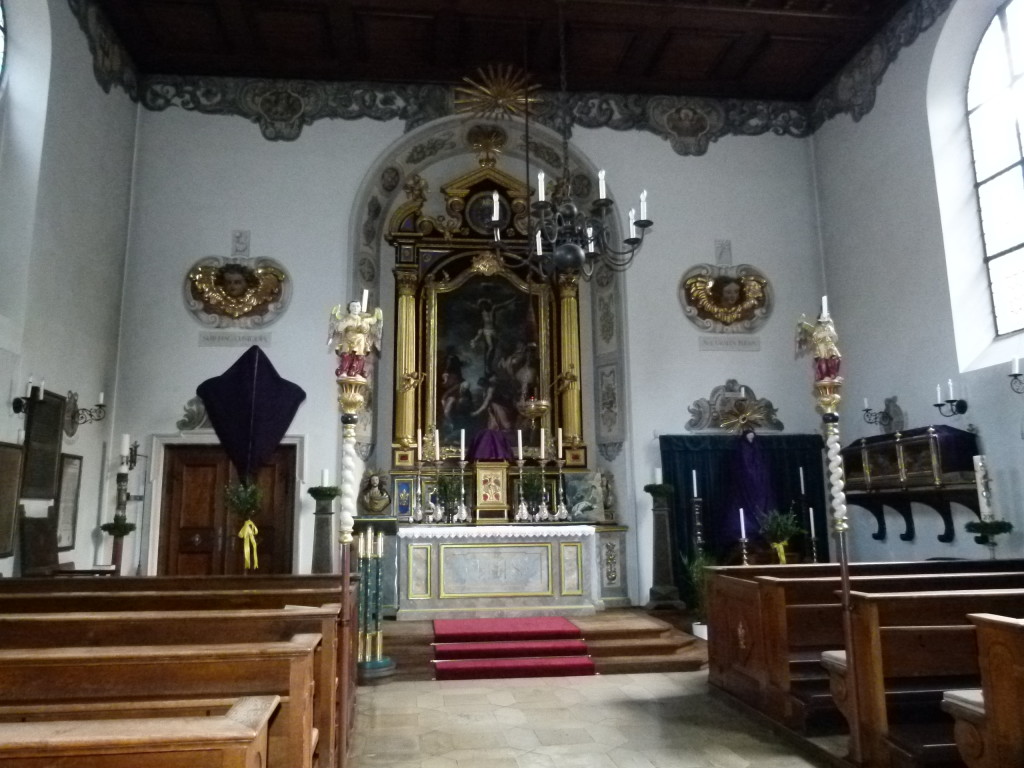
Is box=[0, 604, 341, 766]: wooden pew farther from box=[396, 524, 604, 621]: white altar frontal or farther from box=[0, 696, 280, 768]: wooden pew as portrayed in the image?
box=[396, 524, 604, 621]: white altar frontal

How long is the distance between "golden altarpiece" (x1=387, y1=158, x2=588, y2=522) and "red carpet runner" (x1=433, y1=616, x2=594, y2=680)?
8.89 feet

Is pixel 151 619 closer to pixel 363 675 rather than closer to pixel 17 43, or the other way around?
pixel 363 675

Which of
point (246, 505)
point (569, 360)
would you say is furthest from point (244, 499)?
point (569, 360)

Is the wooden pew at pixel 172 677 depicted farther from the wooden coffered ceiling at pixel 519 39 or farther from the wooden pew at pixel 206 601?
the wooden coffered ceiling at pixel 519 39

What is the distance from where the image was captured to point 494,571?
8094 millimetres

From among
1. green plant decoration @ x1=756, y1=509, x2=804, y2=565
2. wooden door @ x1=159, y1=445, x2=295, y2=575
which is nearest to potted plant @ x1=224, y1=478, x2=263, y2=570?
wooden door @ x1=159, y1=445, x2=295, y2=575

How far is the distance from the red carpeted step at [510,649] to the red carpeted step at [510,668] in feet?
0.21

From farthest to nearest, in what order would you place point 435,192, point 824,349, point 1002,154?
point 435,192 → point 1002,154 → point 824,349

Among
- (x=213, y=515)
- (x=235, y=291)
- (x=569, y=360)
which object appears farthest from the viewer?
(x=569, y=360)

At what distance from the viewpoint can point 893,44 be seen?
355 inches

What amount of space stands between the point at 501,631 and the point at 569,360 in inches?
179

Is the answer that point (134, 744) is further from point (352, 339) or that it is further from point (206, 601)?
point (352, 339)

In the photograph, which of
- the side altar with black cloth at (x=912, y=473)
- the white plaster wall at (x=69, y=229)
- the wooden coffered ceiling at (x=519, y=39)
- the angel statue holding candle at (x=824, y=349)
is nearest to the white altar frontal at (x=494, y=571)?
the side altar with black cloth at (x=912, y=473)

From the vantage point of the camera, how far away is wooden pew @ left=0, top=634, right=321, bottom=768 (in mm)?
2623
